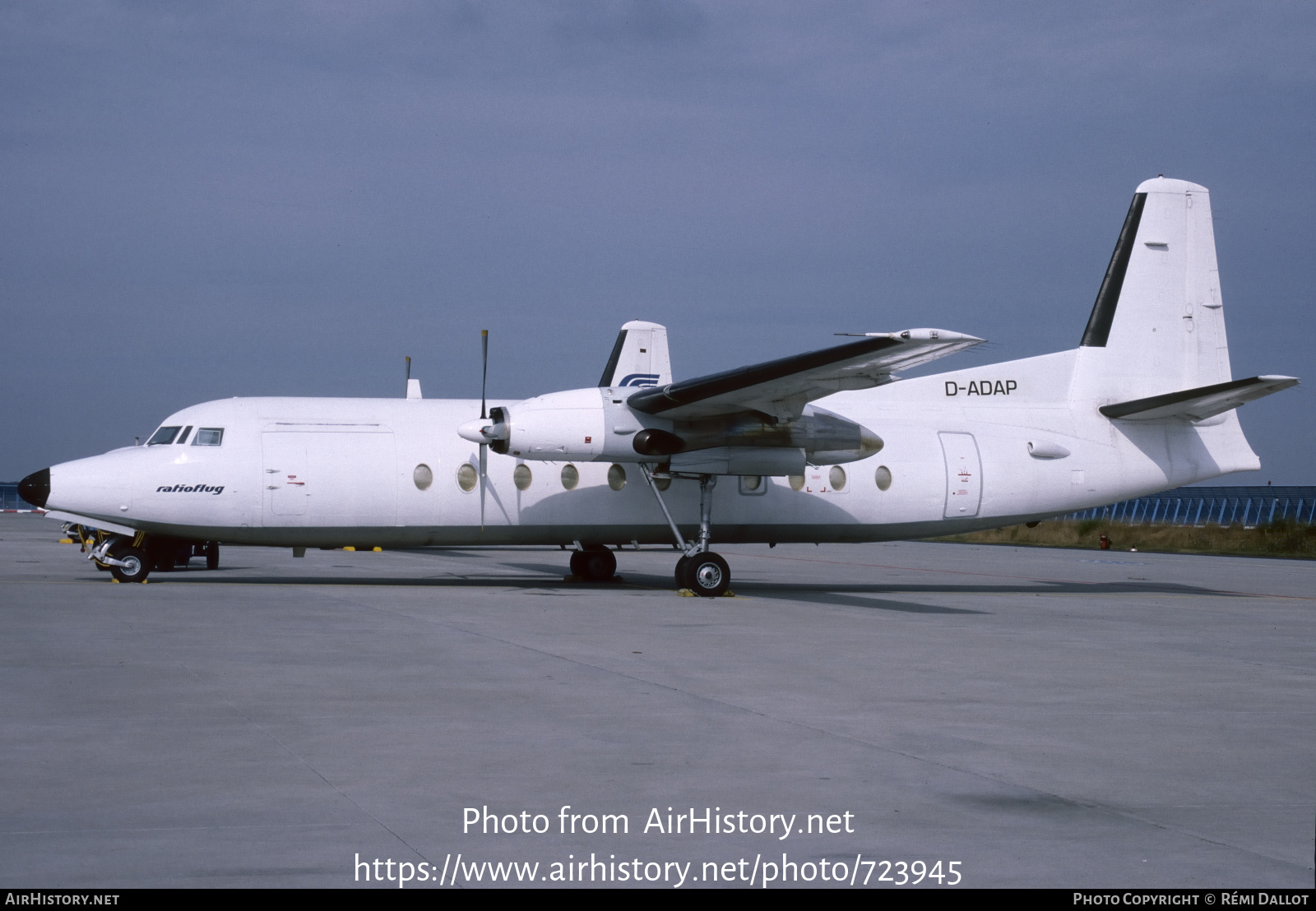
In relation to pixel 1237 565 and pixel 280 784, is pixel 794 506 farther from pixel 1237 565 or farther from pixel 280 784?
pixel 1237 565

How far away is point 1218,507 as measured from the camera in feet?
182

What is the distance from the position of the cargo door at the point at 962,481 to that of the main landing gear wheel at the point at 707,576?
4.55 metres

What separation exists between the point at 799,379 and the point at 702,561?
3279 mm

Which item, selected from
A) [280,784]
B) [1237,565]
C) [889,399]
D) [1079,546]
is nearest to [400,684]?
[280,784]

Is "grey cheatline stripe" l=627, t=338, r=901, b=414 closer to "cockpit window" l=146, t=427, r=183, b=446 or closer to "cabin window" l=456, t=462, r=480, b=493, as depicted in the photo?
"cabin window" l=456, t=462, r=480, b=493

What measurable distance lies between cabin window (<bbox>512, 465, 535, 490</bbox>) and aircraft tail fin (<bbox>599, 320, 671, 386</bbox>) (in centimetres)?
1405

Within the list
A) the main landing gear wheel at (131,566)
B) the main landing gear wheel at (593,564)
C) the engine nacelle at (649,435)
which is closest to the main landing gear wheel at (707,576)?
the engine nacelle at (649,435)

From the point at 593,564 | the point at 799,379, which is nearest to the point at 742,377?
the point at 799,379

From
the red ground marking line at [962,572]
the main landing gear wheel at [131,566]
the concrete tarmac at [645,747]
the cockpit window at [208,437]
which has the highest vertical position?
the cockpit window at [208,437]

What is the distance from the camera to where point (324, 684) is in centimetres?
910

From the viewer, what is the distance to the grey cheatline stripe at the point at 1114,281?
70.7 feet

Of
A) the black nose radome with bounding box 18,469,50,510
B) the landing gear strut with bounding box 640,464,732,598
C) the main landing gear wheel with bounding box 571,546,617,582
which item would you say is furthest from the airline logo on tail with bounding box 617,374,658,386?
the black nose radome with bounding box 18,469,50,510

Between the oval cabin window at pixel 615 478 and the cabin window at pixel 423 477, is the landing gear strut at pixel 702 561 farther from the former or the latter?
the cabin window at pixel 423 477

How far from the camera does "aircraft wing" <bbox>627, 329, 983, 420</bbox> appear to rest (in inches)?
594
